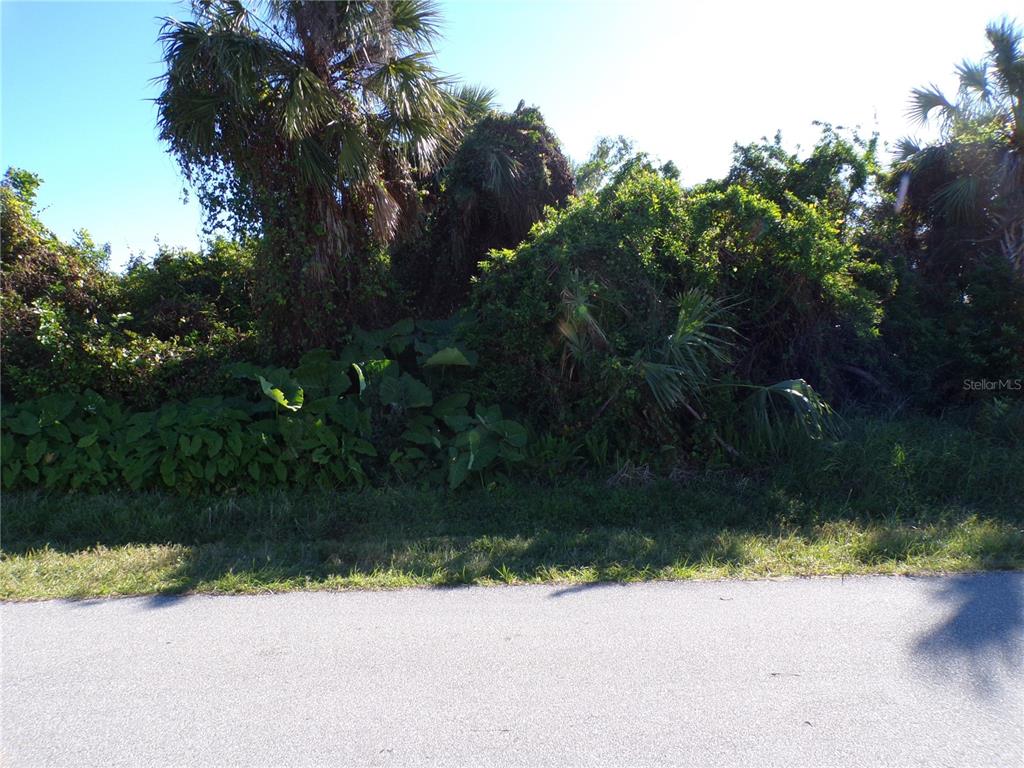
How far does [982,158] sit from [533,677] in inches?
405

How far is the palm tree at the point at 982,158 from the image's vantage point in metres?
9.72

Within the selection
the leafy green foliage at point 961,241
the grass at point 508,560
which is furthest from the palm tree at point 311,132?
the leafy green foliage at point 961,241

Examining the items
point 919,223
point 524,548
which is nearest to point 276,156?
point 524,548

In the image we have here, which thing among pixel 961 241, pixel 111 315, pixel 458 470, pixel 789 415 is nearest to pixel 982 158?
pixel 961 241

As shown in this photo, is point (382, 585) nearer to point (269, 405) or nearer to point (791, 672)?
point (791, 672)

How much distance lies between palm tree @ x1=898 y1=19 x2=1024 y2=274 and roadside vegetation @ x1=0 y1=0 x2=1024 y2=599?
0.11 meters

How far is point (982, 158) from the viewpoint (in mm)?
9953

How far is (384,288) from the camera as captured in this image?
8938mm

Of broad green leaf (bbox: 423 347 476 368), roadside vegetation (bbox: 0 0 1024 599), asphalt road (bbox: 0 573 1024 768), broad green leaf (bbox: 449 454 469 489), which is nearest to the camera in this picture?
asphalt road (bbox: 0 573 1024 768)

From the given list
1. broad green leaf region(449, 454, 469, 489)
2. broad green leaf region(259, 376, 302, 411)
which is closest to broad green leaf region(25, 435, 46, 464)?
broad green leaf region(259, 376, 302, 411)

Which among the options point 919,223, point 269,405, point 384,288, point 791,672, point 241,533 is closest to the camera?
point 791,672

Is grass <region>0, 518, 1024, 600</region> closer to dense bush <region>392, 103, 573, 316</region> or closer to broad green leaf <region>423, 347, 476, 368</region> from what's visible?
broad green leaf <region>423, 347, 476, 368</region>

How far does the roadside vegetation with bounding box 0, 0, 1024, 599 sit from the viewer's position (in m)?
5.93

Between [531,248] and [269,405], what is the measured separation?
327 cm
